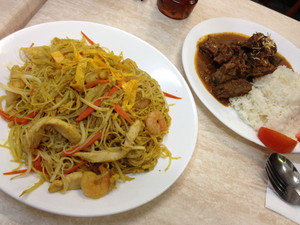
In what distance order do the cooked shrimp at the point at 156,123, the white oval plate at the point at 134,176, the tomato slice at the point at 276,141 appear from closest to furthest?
the white oval plate at the point at 134,176 < the cooked shrimp at the point at 156,123 < the tomato slice at the point at 276,141

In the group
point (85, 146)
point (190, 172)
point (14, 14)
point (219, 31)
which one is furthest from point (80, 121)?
point (219, 31)

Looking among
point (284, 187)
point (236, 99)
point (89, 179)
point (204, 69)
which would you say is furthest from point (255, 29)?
point (89, 179)

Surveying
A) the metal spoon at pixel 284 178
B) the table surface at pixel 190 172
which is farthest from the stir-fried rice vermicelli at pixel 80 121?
the metal spoon at pixel 284 178

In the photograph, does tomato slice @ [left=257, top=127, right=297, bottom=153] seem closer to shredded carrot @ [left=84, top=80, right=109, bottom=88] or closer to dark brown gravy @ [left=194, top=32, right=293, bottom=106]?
dark brown gravy @ [left=194, top=32, right=293, bottom=106]

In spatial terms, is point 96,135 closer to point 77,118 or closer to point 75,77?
point 77,118

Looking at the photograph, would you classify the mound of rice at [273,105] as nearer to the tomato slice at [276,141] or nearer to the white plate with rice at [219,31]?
the white plate with rice at [219,31]

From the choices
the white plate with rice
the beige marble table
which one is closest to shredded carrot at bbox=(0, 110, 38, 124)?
the beige marble table

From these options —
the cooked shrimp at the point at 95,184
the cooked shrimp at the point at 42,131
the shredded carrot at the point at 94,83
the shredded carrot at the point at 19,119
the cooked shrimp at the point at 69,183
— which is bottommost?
the shredded carrot at the point at 19,119
